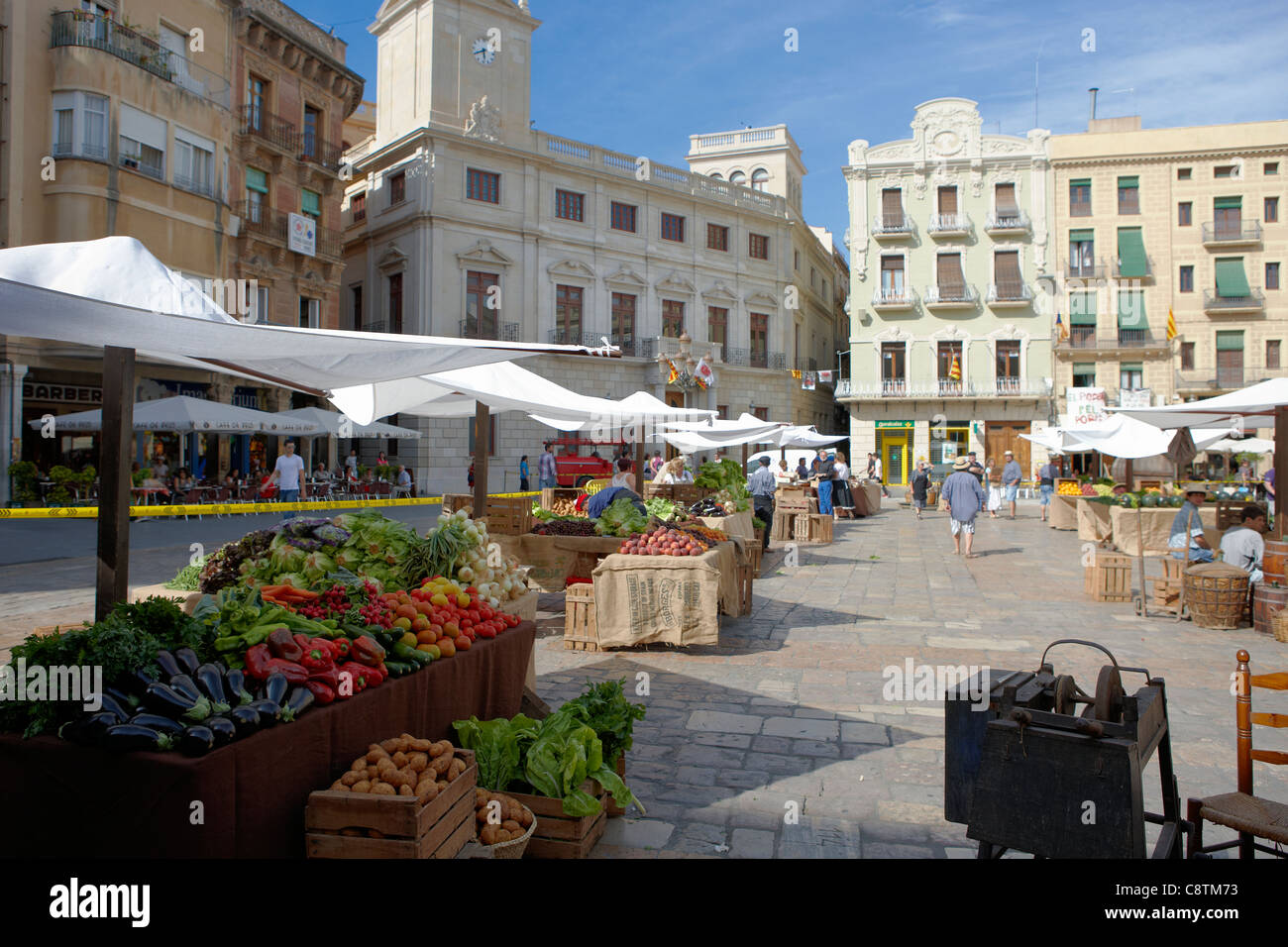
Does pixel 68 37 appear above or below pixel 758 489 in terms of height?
above

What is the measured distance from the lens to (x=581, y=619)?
7.73 metres

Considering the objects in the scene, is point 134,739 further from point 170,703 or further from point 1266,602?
point 1266,602

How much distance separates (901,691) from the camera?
246 inches

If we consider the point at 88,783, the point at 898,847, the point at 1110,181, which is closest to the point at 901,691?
the point at 898,847

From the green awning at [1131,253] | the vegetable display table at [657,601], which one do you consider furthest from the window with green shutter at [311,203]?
the green awning at [1131,253]

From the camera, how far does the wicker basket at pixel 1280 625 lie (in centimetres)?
806

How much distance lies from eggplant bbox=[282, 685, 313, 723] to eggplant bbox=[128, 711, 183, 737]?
1.20 ft

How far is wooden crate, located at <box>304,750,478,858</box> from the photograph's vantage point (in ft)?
9.69

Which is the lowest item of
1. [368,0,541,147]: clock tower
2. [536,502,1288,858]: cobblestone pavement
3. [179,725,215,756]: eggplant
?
[536,502,1288,858]: cobblestone pavement

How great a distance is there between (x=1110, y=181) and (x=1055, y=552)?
29.8 metres

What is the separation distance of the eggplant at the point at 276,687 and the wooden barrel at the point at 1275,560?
30.6 ft

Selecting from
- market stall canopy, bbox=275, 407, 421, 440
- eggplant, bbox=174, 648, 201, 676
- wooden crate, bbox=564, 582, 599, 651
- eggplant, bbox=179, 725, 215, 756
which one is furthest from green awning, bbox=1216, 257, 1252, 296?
eggplant, bbox=179, 725, 215, 756

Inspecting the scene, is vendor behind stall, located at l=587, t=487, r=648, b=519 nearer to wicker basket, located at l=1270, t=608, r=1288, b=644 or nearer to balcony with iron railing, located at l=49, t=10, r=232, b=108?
wicker basket, located at l=1270, t=608, r=1288, b=644
